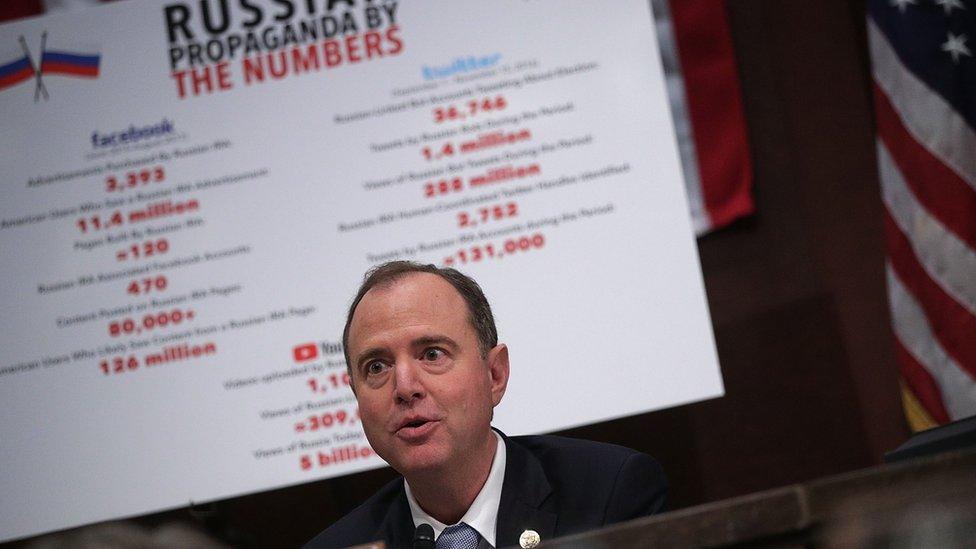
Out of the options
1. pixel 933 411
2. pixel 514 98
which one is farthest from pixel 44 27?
pixel 933 411

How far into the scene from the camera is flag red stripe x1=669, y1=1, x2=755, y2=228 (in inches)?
129

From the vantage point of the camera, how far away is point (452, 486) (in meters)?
1.96

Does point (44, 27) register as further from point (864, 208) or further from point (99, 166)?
point (864, 208)

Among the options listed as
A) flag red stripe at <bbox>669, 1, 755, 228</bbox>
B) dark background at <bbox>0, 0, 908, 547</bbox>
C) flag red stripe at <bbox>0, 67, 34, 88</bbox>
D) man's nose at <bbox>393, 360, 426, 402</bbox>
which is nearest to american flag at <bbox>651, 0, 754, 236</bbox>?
flag red stripe at <bbox>669, 1, 755, 228</bbox>

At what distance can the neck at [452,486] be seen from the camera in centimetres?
194

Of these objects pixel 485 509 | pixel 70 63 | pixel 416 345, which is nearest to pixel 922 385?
pixel 485 509

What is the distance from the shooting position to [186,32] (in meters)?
3.33

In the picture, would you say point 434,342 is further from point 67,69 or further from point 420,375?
point 67,69

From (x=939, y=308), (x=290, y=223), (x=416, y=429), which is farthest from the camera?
(x=290, y=223)

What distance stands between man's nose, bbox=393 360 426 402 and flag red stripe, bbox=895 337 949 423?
186 cm

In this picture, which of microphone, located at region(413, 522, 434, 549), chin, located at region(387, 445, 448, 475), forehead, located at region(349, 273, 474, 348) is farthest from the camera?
forehead, located at region(349, 273, 474, 348)

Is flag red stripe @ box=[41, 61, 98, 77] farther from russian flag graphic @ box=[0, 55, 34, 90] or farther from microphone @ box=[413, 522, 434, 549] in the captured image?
microphone @ box=[413, 522, 434, 549]

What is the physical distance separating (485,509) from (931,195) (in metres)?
1.92

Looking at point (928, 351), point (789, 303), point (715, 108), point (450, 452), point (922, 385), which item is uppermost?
point (715, 108)
